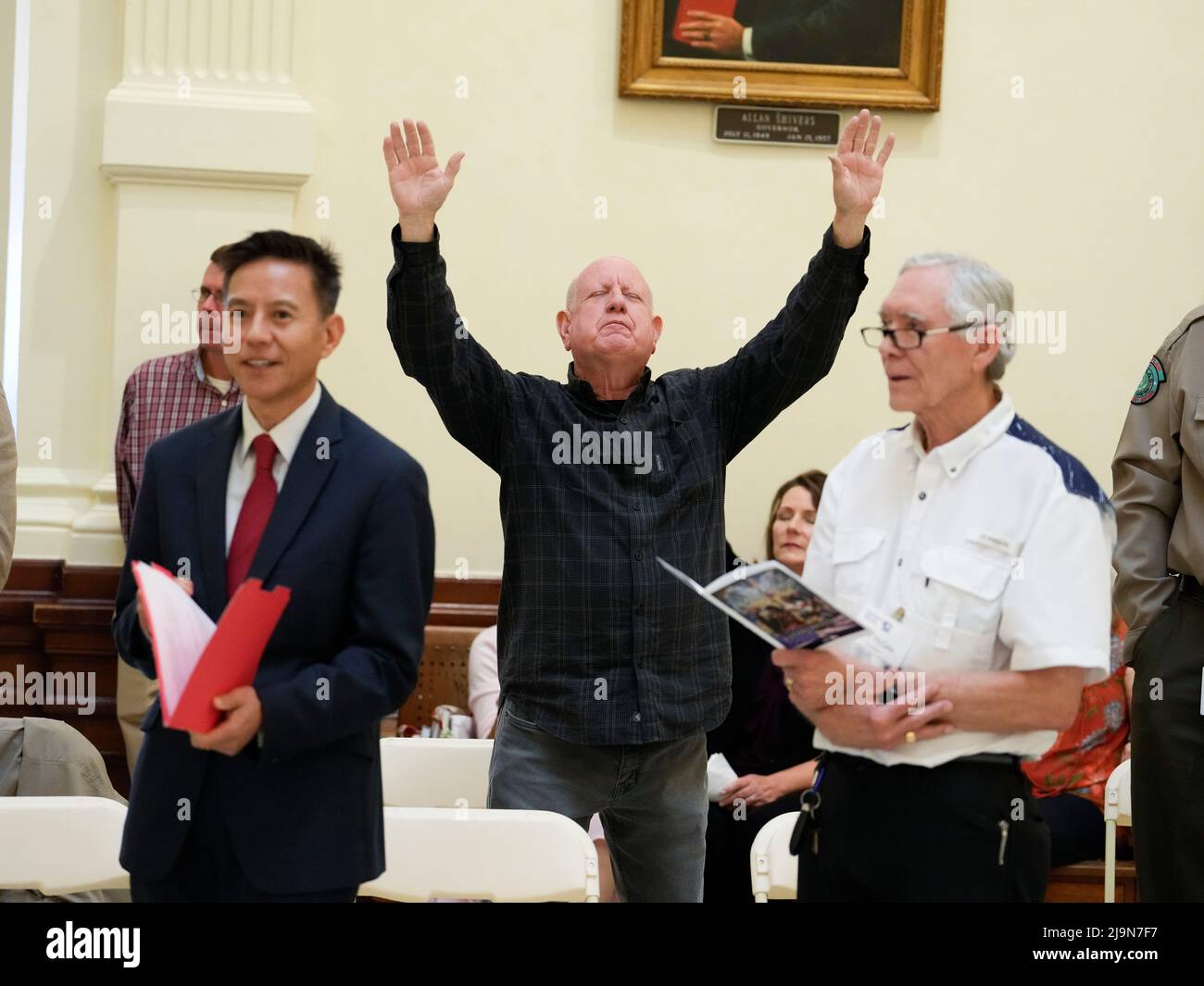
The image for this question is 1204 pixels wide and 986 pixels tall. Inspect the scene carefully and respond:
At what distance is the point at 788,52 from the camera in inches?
206

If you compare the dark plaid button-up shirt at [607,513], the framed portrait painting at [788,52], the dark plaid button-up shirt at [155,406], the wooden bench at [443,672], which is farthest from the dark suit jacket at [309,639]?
the framed portrait painting at [788,52]

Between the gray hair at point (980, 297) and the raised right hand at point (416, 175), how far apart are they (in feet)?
3.14

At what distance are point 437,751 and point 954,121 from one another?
124 inches

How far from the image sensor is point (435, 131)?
5.17 m

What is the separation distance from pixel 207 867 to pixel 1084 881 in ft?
9.19

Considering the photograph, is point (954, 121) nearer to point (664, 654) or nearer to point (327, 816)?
point (664, 654)

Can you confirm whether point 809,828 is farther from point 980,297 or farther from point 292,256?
point 292,256

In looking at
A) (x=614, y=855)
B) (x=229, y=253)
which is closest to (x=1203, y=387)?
(x=614, y=855)

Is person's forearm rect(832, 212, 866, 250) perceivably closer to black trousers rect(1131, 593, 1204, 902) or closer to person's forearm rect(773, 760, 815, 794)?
black trousers rect(1131, 593, 1204, 902)

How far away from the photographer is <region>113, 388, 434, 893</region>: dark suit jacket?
7.50 ft

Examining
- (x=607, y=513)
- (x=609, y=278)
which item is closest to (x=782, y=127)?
(x=609, y=278)

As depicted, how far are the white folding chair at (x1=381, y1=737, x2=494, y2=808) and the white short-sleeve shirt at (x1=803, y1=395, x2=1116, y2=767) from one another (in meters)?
1.26

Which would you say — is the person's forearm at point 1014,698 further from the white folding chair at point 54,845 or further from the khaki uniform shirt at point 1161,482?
the white folding chair at point 54,845

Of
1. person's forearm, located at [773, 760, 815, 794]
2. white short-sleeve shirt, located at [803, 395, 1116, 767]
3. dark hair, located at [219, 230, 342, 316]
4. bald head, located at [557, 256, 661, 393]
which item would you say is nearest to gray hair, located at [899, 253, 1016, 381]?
white short-sleeve shirt, located at [803, 395, 1116, 767]
